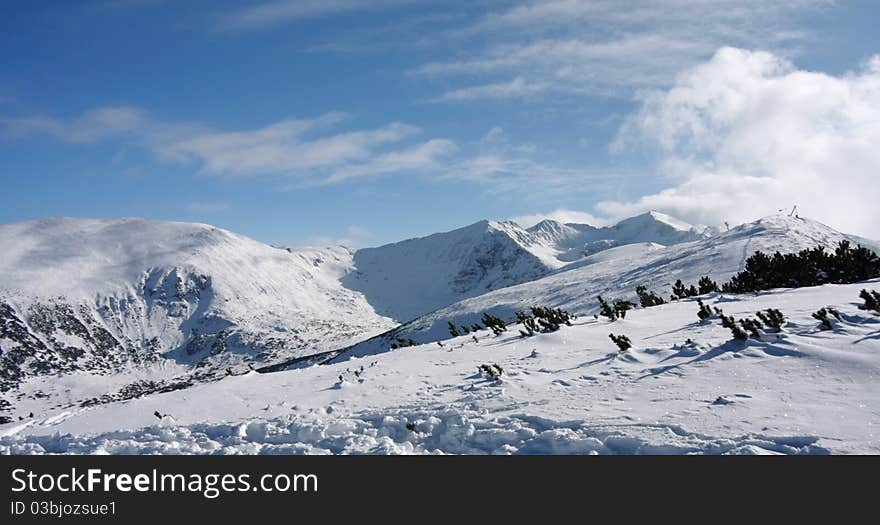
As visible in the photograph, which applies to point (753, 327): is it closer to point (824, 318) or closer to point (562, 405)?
point (824, 318)

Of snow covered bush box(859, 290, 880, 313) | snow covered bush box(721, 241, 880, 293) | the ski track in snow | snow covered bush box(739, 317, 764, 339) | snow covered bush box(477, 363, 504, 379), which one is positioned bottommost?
the ski track in snow

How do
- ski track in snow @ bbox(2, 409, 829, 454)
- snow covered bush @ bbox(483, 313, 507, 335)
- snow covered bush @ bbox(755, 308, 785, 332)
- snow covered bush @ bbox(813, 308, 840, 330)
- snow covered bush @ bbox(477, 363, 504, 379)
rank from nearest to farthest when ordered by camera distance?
ski track in snow @ bbox(2, 409, 829, 454)
snow covered bush @ bbox(813, 308, 840, 330)
snow covered bush @ bbox(755, 308, 785, 332)
snow covered bush @ bbox(477, 363, 504, 379)
snow covered bush @ bbox(483, 313, 507, 335)

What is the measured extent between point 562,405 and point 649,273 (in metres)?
66.8

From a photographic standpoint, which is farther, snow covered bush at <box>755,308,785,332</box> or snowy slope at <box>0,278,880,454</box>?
snow covered bush at <box>755,308,785,332</box>

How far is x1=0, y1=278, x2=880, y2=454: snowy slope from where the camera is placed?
7.79 meters

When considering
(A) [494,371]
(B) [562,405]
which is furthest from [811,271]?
(B) [562,405]

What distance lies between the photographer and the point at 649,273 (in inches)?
2803

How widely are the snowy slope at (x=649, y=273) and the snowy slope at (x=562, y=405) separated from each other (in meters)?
43.0

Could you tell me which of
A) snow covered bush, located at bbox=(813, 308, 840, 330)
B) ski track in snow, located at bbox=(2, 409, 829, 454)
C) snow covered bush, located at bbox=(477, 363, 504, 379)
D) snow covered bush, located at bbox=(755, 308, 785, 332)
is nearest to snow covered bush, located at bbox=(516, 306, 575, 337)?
snow covered bush, located at bbox=(477, 363, 504, 379)

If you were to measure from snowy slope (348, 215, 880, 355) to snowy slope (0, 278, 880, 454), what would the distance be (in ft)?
141

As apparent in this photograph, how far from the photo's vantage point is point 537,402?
10.2 m

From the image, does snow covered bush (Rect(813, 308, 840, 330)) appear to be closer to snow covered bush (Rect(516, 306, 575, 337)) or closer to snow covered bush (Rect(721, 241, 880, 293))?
snow covered bush (Rect(516, 306, 575, 337))

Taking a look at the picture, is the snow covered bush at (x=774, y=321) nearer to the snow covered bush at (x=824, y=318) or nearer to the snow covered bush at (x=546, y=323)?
the snow covered bush at (x=824, y=318)
